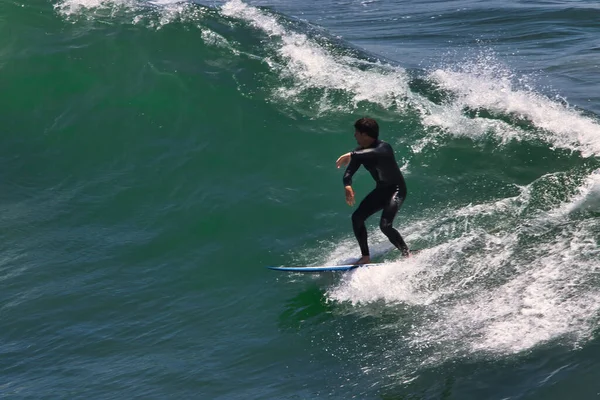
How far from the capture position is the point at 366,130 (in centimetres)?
859

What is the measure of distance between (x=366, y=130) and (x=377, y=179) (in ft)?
2.19

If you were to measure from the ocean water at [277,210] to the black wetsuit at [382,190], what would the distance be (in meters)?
0.40

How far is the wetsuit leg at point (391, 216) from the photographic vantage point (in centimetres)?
894

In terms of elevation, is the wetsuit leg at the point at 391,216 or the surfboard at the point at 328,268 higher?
the wetsuit leg at the point at 391,216

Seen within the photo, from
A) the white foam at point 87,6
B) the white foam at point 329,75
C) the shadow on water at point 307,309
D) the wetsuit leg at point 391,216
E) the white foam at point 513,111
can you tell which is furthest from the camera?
the white foam at point 87,6

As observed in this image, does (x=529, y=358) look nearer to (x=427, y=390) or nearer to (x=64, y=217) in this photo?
(x=427, y=390)

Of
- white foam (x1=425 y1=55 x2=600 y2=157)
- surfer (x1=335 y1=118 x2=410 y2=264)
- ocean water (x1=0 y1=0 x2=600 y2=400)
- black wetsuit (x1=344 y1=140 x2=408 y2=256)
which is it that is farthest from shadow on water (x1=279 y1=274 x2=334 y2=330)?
white foam (x1=425 y1=55 x2=600 y2=157)

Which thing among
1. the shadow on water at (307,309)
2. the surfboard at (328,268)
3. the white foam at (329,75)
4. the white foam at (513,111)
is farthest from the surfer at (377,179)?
the white foam at (329,75)

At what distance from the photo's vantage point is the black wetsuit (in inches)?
344

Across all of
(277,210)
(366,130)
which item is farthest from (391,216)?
(277,210)

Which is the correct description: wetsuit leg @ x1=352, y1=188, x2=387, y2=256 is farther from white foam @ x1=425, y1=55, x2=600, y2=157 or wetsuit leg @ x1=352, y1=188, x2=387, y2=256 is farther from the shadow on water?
white foam @ x1=425, y1=55, x2=600, y2=157

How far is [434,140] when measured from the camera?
480 inches

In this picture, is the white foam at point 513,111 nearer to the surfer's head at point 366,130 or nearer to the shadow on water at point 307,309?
the surfer's head at point 366,130

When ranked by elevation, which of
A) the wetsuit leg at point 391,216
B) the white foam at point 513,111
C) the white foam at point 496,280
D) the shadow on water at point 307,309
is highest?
the white foam at point 513,111
